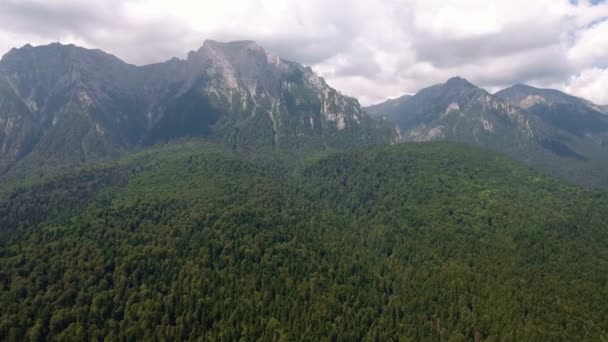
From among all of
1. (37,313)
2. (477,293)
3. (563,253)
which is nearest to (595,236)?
(563,253)

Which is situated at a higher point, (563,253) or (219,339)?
(563,253)

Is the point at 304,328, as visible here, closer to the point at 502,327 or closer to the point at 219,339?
the point at 219,339

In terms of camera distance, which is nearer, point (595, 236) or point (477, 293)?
point (477, 293)

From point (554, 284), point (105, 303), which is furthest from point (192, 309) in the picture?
point (554, 284)

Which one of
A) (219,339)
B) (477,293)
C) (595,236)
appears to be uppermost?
(595,236)

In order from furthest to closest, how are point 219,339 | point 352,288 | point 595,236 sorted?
point 595,236 < point 352,288 < point 219,339

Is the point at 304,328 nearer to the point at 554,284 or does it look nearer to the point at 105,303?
the point at 105,303

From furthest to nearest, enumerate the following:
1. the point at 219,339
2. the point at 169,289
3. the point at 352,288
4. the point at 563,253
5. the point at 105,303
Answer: the point at 563,253, the point at 352,288, the point at 169,289, the point at 105,303, the point at 219,339

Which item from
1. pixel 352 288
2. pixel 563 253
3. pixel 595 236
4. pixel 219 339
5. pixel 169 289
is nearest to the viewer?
pixel 219 339

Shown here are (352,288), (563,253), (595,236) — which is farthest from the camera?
(595,236)
